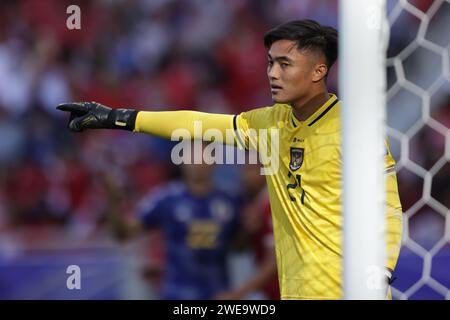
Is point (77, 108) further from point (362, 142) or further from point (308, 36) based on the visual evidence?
Result: point (362, 142)

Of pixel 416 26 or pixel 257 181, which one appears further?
pixel 416 26

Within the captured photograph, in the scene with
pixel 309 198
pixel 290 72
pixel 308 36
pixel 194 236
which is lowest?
pixel 194 236

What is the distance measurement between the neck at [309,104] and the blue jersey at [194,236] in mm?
1815

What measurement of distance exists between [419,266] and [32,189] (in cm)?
308

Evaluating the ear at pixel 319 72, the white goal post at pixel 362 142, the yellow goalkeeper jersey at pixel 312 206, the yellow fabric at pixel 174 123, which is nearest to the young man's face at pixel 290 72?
the ear at pixel 319 72

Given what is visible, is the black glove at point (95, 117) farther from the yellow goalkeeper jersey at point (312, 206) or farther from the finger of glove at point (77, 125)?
the yellow goalkeeper jersey at point (312, 206)

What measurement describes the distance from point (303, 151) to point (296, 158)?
34mm

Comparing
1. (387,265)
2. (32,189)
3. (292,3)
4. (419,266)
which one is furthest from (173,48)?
(387,265)

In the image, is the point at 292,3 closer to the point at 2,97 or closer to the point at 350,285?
the point at 2,97

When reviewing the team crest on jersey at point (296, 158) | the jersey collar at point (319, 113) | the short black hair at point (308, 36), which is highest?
the short black hair at point (308, 36)

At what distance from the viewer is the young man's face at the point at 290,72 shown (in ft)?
8.78

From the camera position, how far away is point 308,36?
8.89ft

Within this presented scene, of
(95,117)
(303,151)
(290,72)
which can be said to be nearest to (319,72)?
(290,72)

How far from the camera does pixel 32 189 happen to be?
6.33 metres
